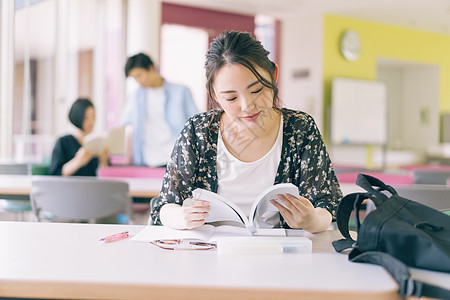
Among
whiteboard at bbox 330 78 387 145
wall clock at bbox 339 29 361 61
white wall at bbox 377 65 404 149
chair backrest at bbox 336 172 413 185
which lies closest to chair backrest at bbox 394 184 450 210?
chair backrest at bbox 336 172 413 185

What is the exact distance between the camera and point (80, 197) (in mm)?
2479

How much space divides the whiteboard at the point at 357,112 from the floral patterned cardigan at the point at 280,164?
7.00 metres

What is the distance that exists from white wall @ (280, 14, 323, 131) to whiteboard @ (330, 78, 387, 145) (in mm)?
277

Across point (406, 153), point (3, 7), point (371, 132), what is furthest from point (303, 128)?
point (406, 153)

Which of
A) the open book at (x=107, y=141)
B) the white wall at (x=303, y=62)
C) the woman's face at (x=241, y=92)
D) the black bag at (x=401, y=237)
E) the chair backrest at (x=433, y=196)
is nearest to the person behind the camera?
the black bag at (x=401, y=237)

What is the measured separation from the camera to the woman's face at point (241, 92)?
1.44 meters

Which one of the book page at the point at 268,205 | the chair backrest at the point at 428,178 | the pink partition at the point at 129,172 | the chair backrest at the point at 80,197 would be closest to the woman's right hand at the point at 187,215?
the book page at the point at 268,205

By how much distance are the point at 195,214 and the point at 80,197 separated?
1334 millimetres

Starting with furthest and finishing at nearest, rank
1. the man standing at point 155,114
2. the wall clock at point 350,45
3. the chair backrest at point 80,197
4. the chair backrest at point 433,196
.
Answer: the wall clock at point 350,45, the man standing at point 155,114, the chair backrest at point 80,197, the chair backrest at point 433,196

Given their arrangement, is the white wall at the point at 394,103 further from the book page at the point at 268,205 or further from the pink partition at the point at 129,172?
the book page at the point at 268,205

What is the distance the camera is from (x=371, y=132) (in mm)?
8859

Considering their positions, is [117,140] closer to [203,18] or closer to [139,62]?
[139,62]

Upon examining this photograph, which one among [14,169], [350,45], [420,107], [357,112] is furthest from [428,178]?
[420,107]

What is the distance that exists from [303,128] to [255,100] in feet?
0.70
